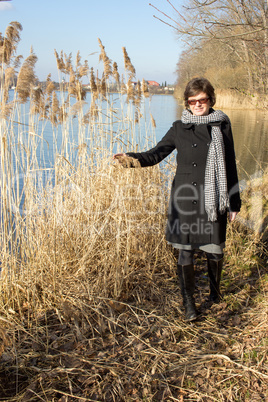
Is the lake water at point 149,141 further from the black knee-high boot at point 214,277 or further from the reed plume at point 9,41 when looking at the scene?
the black knee-high boot at point 214,277

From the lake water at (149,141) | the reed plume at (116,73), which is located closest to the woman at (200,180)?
the lake water at (149,141)

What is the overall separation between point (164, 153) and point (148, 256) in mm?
1072

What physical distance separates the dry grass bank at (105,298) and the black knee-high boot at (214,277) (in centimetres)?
10

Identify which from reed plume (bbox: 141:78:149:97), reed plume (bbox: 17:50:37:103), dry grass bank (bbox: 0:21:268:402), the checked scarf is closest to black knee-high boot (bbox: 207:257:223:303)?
dry grass bank (bbox: 0:21:268:402)

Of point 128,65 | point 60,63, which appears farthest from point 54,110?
point 128,65

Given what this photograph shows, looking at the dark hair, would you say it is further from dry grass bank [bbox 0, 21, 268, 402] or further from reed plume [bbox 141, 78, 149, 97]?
reed plume [bbox 141, 78, 149, 97]

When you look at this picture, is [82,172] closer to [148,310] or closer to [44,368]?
[148,310]

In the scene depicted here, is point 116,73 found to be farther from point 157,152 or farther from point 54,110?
point 157,152

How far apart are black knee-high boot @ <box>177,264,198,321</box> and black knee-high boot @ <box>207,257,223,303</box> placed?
21 cm

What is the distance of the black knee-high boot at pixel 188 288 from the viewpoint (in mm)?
2617

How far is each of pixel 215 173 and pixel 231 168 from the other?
0.20 meters

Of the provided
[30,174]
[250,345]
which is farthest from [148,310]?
[30,174]

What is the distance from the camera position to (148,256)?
329 centimetres

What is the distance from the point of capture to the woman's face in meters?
2.50
